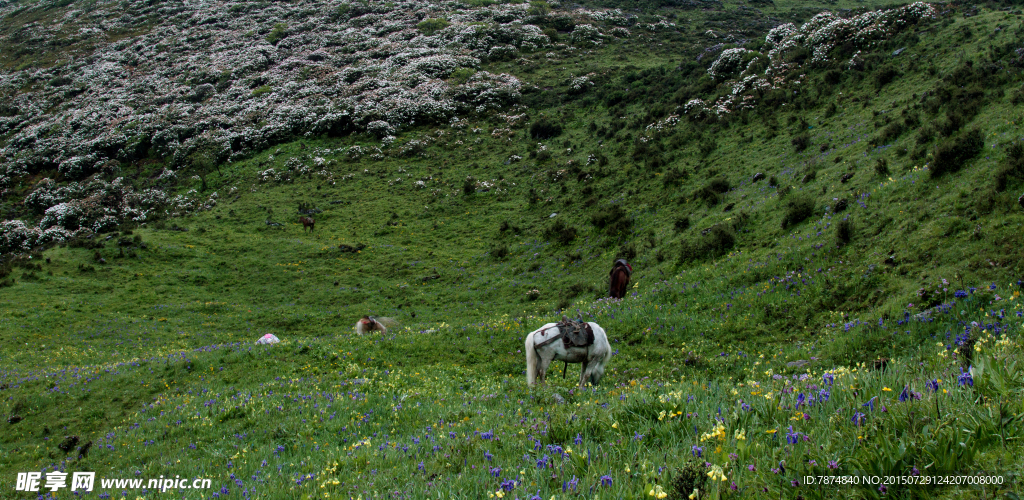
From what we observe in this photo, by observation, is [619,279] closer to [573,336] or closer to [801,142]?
[573,336]

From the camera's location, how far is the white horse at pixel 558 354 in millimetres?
10812

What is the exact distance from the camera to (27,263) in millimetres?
33781

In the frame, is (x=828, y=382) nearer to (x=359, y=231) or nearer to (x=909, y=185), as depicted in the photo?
(x=909, y=185)

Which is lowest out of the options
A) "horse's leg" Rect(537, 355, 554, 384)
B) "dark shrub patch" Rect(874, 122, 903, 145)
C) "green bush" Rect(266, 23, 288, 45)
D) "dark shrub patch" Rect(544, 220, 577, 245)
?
"dark shrub patch" Rect(544, 220, 577, 245)

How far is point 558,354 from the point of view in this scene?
35.4 ft

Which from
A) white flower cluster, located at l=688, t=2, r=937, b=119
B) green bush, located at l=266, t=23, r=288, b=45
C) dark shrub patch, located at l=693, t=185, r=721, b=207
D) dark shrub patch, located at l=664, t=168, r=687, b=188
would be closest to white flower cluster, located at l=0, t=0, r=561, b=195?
green bush, located at l=266, t=23, r=288, b=45

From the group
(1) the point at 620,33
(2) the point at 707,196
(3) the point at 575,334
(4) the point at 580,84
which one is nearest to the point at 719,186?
(2) the point at 707,196

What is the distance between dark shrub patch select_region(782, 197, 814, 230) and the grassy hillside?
0.08 m

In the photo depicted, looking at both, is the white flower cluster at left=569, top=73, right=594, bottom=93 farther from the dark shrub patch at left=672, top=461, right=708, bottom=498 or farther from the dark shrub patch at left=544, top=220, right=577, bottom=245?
the dark shrub patch at left=672, top=461, right=708, bottom=498

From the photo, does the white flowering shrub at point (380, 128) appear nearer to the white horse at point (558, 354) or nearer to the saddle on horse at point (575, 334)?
the white horse at point (558, 354)

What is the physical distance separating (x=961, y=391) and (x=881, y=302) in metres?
9.97

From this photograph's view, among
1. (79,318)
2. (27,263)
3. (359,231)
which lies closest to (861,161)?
(359,231)

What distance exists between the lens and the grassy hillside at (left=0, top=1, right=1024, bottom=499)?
422cm

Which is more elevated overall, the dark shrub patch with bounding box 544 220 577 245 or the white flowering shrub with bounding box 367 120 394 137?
the white flowering shrub with bounding box 367 120 394 137
